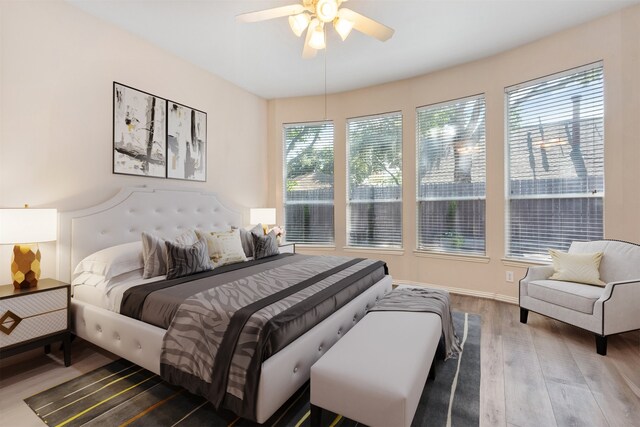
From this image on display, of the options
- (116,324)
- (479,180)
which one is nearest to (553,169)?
(479,180)

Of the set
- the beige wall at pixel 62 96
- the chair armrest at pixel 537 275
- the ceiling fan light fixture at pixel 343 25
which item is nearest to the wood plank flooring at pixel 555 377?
the chair armrest at pixel 537 275

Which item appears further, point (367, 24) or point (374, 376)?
point (367, 24)

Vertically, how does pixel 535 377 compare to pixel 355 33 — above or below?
below

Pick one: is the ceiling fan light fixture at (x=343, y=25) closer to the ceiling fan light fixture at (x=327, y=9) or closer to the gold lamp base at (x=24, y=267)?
the ceiling fan light fixture at (x=327, y=9)

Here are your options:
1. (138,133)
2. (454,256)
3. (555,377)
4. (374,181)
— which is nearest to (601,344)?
(555,377)

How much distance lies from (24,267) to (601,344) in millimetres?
4386

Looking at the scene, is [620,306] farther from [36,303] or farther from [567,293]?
[36,303]

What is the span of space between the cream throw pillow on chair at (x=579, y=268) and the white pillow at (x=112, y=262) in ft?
12.8

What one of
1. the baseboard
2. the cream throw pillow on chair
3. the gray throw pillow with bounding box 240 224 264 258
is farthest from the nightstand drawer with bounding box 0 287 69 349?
the cream throw pillow on chair

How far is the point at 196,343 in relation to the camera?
1.67 m

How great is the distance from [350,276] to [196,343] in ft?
4.29

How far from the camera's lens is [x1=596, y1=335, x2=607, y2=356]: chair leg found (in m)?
2.29

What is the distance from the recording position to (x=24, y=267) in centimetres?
214

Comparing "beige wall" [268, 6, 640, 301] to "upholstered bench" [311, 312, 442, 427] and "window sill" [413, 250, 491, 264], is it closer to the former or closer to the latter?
"window sill" [413, 250, 491, 264]
